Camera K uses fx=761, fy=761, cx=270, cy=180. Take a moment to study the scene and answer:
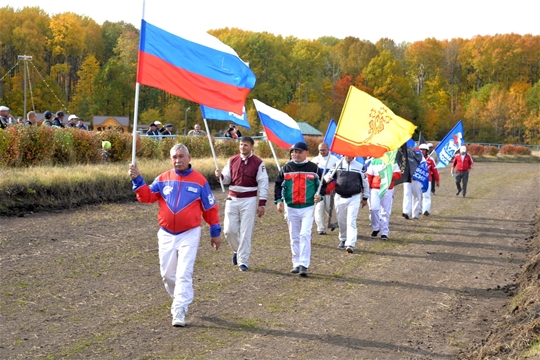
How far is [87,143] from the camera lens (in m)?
22.4

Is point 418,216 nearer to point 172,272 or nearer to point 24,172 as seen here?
point 24,172

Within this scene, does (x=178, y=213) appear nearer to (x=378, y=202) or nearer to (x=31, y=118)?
(x=378, y=202)

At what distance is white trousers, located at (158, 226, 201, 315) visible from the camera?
815 centimetres

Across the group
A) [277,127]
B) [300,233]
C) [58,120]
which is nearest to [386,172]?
[277,127]

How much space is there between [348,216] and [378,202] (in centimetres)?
237

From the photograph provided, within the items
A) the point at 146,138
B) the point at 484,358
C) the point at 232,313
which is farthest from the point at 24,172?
the point at 484,358

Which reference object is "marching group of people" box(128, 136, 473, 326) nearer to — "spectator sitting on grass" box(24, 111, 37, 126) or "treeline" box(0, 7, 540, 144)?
"spectator sitting on grass" box(24, 111, 37, 126)

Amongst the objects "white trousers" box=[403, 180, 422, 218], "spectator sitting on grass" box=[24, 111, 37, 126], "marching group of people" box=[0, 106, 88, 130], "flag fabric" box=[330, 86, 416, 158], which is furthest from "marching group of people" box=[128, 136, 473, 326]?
"marching group of people" box=[0, 106, 88, 130]

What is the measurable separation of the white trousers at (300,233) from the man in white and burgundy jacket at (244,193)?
20.9 inches

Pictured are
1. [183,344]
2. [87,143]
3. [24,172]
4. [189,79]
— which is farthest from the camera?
[87,143]

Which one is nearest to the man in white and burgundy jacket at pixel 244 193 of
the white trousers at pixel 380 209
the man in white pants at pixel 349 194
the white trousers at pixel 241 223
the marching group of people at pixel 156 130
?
the white trousers at pixel 241 223

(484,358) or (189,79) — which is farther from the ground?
(189,79)

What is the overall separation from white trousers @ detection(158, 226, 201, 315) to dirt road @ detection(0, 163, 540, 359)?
16.4 inches

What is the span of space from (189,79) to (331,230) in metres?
7.05
